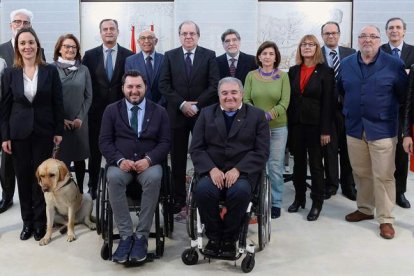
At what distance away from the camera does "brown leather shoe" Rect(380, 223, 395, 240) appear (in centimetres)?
333

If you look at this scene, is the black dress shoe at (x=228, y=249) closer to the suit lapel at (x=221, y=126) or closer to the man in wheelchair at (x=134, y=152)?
the man in wheelchair at (x=134, y=152)

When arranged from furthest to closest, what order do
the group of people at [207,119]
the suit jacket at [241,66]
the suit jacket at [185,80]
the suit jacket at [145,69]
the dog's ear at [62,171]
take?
the suit jacket at [241,66] < the suit jacket at [145,69] < the suit jacket at [185,80] < the dog's ear at [62,171] < the group of people at [207,119]

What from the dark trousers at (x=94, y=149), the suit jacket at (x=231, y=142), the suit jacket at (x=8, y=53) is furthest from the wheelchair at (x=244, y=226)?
the suit jacket at (x=8, y=53)

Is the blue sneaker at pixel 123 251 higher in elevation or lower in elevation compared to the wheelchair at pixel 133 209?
lower

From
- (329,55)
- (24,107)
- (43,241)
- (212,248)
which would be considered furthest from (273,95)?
(43,241)

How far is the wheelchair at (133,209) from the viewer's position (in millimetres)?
2918

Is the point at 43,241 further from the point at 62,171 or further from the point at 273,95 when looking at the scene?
the point at 273,95

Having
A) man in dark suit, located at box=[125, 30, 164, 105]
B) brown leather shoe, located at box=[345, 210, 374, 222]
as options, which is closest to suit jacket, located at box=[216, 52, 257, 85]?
man in dark suit, located at box=[125, 30, 164, 105]

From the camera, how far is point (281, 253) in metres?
3.08

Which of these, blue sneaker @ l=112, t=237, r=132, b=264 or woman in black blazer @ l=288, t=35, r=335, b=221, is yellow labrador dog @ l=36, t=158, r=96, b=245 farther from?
woman in black blazer @ l=288, t=35, r=335, b=221

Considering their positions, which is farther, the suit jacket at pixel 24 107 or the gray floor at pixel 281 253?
the suit jacket at pixel 24 107

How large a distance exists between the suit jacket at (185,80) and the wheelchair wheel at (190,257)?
1.17 metres

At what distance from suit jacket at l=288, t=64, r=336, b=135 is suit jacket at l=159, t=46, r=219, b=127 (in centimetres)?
67

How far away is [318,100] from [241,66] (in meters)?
0.74
